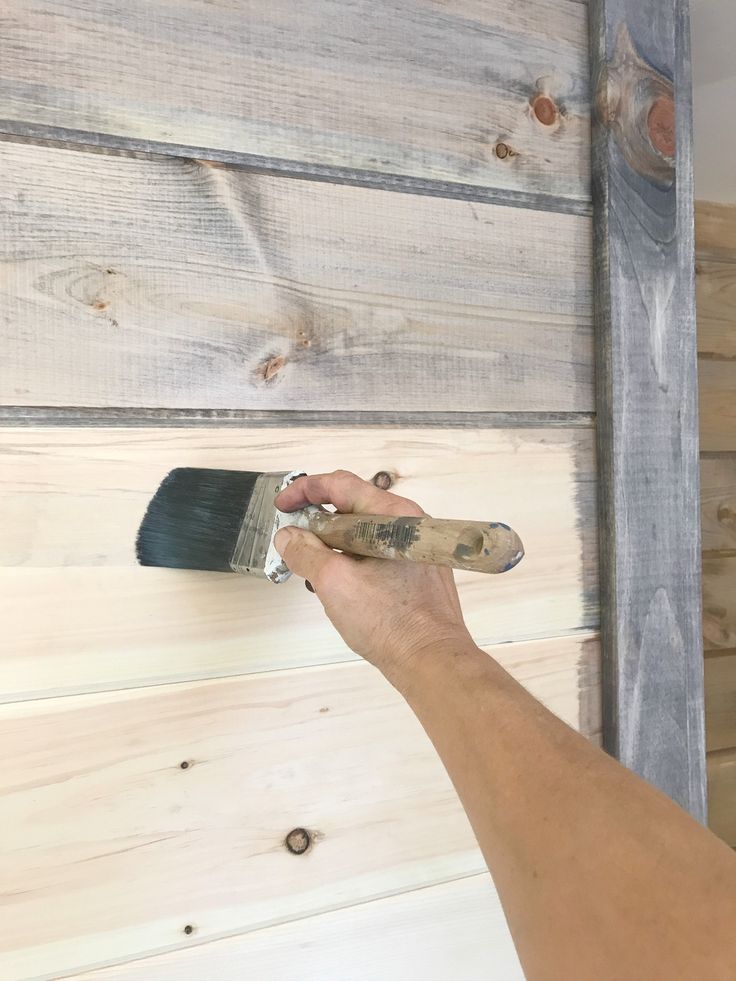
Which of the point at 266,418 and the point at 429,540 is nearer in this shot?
the point at 429,540

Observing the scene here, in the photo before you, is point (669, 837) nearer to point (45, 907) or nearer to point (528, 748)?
point (528, 748)

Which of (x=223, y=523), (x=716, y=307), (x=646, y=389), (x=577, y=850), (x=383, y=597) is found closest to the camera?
(x=577, y=850)

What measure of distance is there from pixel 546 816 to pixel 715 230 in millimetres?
1313

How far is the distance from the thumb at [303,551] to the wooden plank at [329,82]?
0.38m

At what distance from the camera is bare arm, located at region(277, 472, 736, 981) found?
411 millimetres

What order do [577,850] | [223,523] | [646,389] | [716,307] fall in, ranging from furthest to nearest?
[716,307] → [646,389] → [223,523] → [577,850]

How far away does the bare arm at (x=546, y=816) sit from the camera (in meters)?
0.41

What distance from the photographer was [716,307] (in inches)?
58.6

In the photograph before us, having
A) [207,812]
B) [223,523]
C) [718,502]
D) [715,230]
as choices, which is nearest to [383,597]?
[223,523]

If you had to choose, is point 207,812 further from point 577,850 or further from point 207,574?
point 577,850

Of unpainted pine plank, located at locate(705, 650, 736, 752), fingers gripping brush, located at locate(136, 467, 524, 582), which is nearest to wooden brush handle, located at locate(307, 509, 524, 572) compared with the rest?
fingers gripping brush, located at locate(136, 467, 524, 582)

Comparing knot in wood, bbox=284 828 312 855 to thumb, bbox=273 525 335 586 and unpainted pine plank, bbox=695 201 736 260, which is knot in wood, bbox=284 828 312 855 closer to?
thumb, bbox=273 525 335 586

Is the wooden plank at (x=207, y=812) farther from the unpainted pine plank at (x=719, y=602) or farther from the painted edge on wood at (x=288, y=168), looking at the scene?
the unpainted pine plank at (x=719, y=602)

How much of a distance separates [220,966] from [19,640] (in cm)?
37
